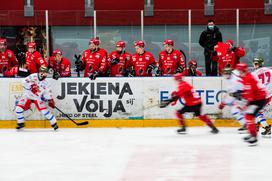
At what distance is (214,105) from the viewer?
13664 mm

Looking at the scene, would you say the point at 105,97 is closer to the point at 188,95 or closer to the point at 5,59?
the point at 188,95

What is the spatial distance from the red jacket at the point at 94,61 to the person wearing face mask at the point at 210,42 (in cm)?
219

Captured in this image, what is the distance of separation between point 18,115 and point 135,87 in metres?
2.45

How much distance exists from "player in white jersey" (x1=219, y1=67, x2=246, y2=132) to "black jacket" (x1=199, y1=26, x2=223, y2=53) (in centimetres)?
189

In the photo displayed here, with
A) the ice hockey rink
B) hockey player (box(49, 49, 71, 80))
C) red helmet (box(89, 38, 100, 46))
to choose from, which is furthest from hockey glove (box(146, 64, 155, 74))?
hockey player (box(49, 49, 71, 80))

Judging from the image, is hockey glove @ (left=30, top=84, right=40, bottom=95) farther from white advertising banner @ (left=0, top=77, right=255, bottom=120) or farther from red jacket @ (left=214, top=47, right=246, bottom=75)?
red jacket @ (left=214, top=47, right=246, bottom=75)

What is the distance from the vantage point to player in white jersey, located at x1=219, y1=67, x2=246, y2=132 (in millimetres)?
11859

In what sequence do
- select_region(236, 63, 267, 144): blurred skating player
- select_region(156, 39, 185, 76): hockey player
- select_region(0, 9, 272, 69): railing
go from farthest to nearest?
select_region(0, 9, 272, 69): railing → select_region(156, 39, 185, 76): hockey player → select_region(236, 63, 267, 144): blurred skating player

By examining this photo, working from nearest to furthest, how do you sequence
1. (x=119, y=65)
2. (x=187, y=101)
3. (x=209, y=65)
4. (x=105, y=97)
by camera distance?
(x=187, y=101) < (x=105, y=97) < (x=119, y=65) < (x=209, y=65)

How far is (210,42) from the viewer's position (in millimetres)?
14555

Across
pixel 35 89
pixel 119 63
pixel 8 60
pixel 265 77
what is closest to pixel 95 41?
pixel 119 63

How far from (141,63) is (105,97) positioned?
114 centimetres

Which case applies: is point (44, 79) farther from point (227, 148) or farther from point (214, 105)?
point (227, 148)

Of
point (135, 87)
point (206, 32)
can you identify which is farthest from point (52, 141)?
point (206, 32)
